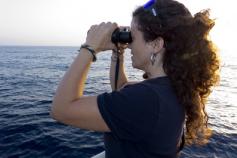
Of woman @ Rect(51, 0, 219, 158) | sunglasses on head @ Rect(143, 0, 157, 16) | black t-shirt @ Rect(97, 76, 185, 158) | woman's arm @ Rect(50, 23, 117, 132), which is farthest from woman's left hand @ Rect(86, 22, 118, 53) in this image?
black t-shirt @ Rect(97, 76, 185, 158)

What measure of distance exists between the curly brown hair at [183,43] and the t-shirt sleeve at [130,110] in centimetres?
31

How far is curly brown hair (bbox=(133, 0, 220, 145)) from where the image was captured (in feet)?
6.60

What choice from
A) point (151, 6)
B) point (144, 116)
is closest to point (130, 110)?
point (144, 116)

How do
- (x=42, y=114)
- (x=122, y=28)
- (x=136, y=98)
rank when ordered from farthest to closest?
1. (x=42, y=114)
2. (x=122, y=28)
3. (x=136, y=98)

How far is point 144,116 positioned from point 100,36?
713 mm

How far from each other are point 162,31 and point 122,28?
0.45m

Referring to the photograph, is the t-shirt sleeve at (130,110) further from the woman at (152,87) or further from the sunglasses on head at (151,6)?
the sunglasses on head at (151,6)

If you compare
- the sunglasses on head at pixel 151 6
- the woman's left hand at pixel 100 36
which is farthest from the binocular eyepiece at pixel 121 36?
the sunglasses on head at pixel 151 6

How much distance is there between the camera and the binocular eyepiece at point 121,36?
88.1 inches

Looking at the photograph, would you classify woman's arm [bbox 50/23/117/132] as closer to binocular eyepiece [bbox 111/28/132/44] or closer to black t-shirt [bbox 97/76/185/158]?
black t-shirt [bbox 97/76/185/158]

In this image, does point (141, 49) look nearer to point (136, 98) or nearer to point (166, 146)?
point (136, 98)

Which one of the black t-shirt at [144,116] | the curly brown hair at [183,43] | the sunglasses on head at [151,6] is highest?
the sunglasses on head at [151,6]

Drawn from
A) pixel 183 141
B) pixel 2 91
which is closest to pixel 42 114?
pixel 2 91

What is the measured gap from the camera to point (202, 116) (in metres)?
2.36
